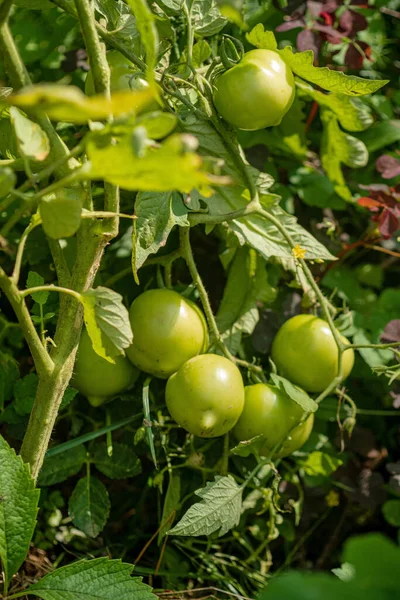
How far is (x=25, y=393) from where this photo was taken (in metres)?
1.14

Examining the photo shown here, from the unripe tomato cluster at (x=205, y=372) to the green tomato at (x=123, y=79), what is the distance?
331 mm

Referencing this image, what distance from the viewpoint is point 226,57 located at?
3.51 ft

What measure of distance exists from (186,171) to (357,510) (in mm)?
1263

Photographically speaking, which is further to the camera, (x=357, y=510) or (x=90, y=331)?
(x=357, y=510)

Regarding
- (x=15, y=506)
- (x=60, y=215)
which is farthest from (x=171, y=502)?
(x=60, y=215)

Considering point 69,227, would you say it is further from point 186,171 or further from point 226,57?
point 226,57

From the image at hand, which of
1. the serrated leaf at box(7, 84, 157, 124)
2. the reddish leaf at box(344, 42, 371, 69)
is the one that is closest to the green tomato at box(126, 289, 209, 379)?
the serrated leaf at box(7, 84, 157, 124)

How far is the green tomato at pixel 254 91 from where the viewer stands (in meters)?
1.02

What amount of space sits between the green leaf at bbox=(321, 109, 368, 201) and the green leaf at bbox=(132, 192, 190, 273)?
0.50 meters

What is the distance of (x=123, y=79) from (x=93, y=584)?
29.6 inches

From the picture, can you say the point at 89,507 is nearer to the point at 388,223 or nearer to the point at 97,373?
the point at 97,373

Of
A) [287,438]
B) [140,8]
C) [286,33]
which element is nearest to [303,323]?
[287,438]

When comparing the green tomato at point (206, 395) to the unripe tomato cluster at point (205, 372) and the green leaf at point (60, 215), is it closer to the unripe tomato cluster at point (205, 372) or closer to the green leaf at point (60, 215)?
the unripe tomato cluster at point (205, 372)

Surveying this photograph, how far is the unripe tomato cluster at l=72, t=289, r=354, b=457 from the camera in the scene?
1.05m
